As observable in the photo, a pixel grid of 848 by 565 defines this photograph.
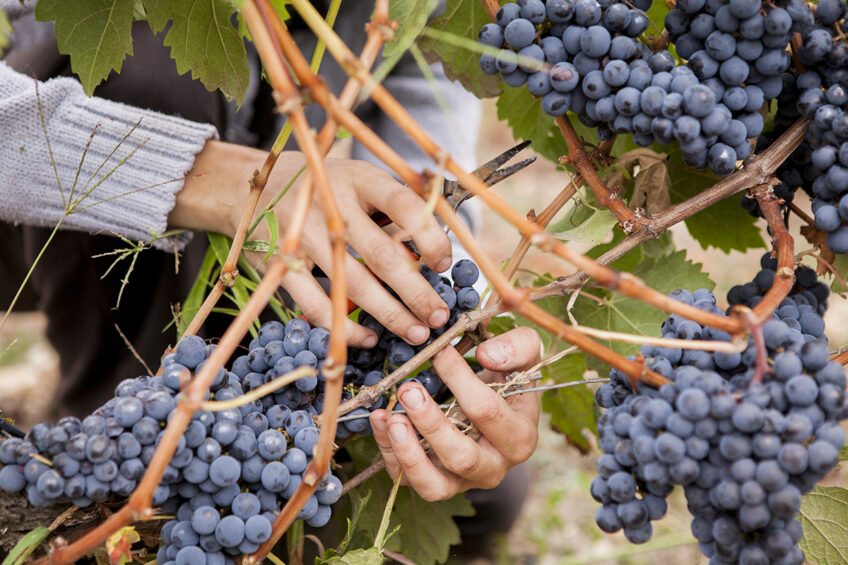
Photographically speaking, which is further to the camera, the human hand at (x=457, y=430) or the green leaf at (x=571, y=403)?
the green leaf at (x=571, y=403)

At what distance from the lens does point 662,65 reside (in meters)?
0.61

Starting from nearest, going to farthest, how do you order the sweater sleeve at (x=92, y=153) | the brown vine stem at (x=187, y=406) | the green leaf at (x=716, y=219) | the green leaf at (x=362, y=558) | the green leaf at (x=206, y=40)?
the brown vine stem at (x=187, y=406), the green leaf at (x=362, y=558), the green leaf at (x=206, y=40), the green leaf at (x=716, y=219), the sweater sleeve at (x=92, y=153)

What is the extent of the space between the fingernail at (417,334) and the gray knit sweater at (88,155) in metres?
0.41

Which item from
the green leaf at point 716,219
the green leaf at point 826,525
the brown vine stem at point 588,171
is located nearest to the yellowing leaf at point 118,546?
the brown vine stem at point 588,171

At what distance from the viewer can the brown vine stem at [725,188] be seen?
0.66m

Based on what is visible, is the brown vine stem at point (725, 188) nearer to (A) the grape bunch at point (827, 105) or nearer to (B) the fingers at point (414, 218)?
(A) the grape bunch at point (827, 105)

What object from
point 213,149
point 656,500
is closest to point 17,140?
point 213,149

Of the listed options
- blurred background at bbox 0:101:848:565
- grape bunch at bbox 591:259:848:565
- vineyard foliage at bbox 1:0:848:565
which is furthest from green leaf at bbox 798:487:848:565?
blurred background at bbox 0:101:848:565

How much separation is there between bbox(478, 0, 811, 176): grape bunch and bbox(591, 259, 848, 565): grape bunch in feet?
0.58

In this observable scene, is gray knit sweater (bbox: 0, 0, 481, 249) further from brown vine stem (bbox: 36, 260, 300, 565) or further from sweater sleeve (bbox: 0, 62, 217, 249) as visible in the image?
brown vine stem (bbox: 36, 260, 300, 565)

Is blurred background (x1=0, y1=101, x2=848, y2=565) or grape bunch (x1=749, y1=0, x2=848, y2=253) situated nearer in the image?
grape bunch (x1=749, y1=0, x2=848, y2=253)

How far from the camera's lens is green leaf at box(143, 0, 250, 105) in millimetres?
758

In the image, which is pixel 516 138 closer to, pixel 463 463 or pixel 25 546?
pixel 463 463

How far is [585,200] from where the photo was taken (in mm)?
766
